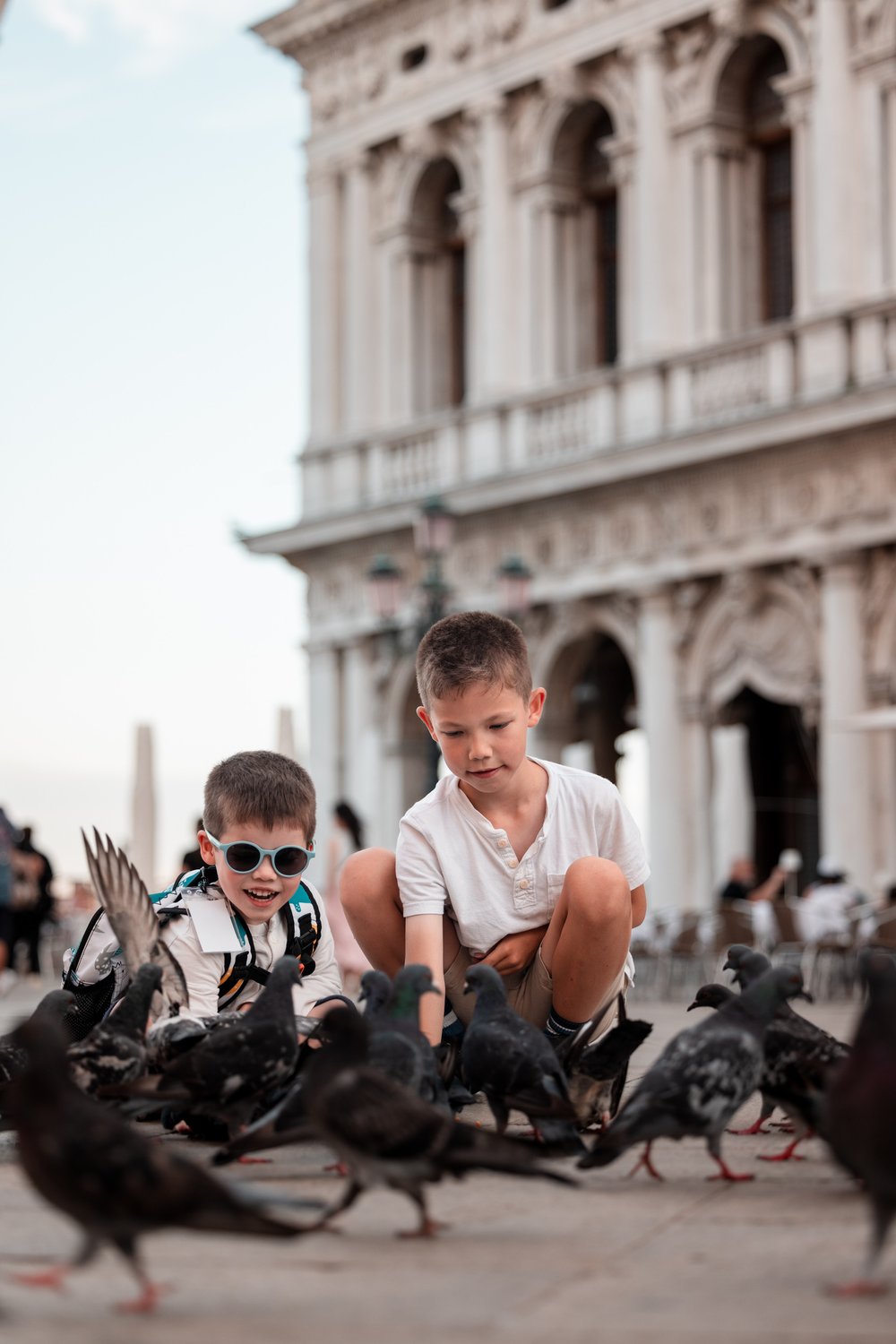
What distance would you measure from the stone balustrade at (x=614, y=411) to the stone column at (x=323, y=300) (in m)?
0.54

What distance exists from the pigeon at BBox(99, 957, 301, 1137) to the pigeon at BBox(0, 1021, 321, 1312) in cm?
125

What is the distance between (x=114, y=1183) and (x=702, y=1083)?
137 cm

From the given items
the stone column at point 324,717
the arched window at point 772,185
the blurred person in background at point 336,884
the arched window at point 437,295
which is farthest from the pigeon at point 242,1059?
the arched window at point 437,295

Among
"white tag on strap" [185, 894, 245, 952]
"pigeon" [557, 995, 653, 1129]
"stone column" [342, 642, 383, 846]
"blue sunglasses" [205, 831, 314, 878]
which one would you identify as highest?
"stone column" [342, 642, 383, 846]

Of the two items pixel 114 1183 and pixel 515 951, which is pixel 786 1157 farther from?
pixel 114 1183

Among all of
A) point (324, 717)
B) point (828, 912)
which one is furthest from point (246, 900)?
point (324, 717)

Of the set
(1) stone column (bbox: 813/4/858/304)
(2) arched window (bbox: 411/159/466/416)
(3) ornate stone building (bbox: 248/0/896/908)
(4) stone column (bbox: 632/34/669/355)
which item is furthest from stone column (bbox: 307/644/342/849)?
(1) stone column (bbox: 813/4/858/304)

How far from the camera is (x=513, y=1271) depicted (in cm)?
320

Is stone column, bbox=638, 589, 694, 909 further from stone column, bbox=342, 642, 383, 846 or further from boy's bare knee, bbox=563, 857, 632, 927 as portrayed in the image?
boy's bare knee, bbox=563, 857, 632, 927

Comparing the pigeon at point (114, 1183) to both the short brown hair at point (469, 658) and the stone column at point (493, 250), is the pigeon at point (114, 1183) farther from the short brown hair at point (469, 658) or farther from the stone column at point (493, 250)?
the stone column at point (493, 250)

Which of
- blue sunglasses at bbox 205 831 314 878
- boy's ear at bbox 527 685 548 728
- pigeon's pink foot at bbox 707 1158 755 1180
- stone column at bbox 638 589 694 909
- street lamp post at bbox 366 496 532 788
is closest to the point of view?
pigeon's pink foot at bbox 707 1158 755 1180

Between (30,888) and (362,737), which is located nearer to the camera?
(30,888)

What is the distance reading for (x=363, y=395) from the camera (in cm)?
2642

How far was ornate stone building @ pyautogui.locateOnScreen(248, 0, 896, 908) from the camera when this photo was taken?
20141 millimetres
